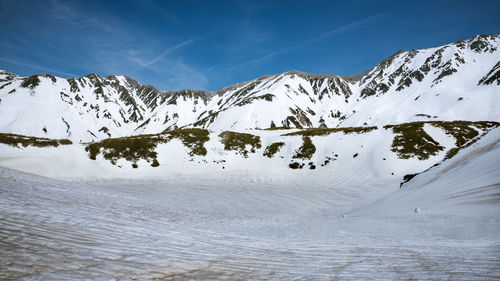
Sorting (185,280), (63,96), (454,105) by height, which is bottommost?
(185,280)

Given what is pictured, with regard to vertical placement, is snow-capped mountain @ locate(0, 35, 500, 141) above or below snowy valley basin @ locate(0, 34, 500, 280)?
above

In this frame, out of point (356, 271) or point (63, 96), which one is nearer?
point (356, 271)

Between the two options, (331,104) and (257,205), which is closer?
(257,205)

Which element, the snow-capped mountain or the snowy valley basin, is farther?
the snow-capped mountain

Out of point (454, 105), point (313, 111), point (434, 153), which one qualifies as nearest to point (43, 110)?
point (313, 111)

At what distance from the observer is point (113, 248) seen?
8.88 feet

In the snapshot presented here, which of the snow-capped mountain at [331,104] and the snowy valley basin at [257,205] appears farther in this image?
the snow-capped mountain at [331,104]

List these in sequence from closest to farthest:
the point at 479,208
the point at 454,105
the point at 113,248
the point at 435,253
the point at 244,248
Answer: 1. the point at 113,248
2. the point at 435,253
3. the point at 244,248
4. the point at 479,208
5. the point at 454,105

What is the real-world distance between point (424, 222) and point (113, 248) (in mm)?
7525

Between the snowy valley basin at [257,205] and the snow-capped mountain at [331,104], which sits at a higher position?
the snow-capped mountain at [331,104]

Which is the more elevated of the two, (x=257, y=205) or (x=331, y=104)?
(x=331, y=104)

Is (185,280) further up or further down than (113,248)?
further down

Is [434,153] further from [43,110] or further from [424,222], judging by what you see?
[43,110]

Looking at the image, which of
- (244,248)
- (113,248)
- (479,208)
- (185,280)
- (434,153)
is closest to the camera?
(185,280)
